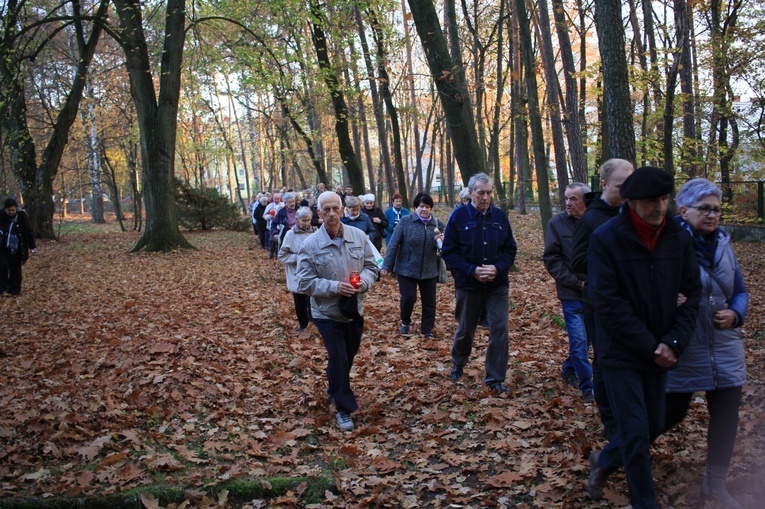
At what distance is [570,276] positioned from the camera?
6.50m

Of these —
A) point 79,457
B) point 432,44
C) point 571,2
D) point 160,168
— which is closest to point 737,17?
point 571,2

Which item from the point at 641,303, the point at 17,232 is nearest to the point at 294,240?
the point at 641,303

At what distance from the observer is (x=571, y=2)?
24.6m

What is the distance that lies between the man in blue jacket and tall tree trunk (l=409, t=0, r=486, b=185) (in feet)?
21.4

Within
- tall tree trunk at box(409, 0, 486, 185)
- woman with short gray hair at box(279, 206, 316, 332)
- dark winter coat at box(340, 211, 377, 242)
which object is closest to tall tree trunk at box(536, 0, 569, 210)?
tall tree trunk at box(409, 0, 486, 185)

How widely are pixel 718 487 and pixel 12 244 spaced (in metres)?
14.4

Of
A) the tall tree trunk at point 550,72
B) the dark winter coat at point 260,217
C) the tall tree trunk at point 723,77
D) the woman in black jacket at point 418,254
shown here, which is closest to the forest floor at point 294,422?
the woman in black jacket at point 418,254

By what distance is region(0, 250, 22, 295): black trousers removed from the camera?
49.1ft

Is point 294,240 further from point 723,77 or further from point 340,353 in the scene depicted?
point 723,77

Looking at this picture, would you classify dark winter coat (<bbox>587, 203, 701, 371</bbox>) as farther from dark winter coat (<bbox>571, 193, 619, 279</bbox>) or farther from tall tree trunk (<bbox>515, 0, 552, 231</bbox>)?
tall tree trunk (<bbox>515, 0, 552, 231</bbox>)

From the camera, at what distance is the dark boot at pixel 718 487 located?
4254 millimetres

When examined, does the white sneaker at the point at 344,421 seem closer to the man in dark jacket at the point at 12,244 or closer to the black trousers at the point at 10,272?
the man in dark jacket at the point at 12,244

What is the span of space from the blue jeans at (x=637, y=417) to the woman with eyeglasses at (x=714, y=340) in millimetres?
215

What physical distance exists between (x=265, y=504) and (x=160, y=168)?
19316 mm
